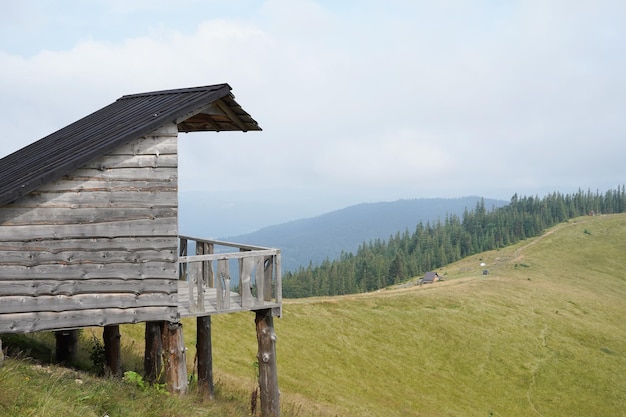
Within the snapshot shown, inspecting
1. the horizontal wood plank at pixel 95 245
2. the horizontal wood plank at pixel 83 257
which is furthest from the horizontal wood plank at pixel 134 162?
the horizontal wood plank at pixel 83 257

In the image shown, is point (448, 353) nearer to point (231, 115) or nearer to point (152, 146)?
point (231, 115)

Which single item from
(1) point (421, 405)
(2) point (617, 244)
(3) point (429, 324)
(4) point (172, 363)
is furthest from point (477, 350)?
(2) point (617, 244)

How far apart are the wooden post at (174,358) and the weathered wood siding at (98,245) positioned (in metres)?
0.67

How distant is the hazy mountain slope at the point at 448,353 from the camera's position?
117ft

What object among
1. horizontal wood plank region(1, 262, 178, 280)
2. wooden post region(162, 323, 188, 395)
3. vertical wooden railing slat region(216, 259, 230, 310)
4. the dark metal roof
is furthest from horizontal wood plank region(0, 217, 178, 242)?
wooden post region(162, 323, 188, 395)

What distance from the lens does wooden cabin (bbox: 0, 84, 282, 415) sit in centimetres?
1326

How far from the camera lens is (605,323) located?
68250mm

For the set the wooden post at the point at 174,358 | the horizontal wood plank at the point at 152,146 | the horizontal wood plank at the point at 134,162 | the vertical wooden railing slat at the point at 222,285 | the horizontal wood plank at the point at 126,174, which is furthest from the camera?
the vertical wooden railing slat at the point at 222,285

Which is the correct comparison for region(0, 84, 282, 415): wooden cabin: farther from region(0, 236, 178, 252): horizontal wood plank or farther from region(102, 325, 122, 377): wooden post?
region(102, 325, 122, 377): wooden post

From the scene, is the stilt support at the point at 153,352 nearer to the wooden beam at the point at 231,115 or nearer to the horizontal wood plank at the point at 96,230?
the horizontal wood plank at the point at 96,230

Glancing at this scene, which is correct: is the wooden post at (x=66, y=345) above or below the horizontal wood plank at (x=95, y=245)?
below

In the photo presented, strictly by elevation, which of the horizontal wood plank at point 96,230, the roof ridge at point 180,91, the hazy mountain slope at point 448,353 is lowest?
the hazy mountain slope at point 448,353

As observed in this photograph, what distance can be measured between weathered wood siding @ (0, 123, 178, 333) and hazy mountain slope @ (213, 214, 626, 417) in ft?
42.2

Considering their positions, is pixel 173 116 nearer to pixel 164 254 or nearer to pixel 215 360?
pixel 164 254
